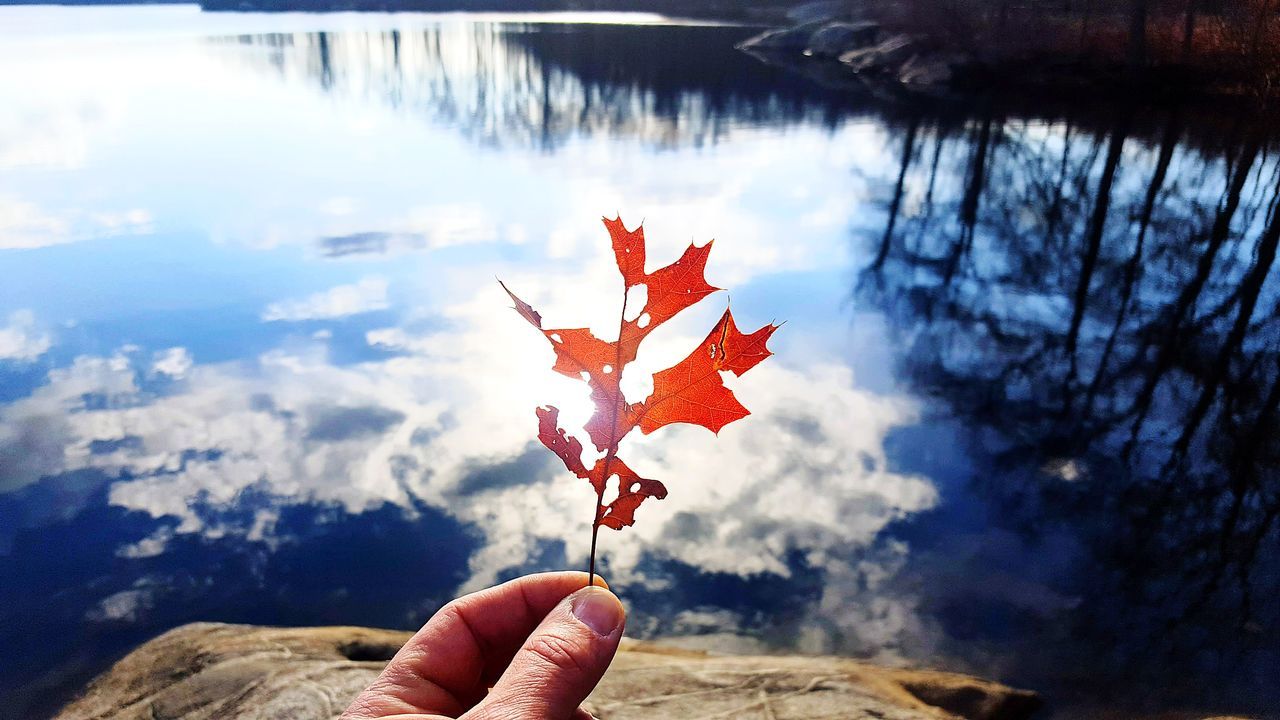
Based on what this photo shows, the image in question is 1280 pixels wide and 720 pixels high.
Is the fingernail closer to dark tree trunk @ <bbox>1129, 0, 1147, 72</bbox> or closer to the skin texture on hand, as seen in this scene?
the skin texture on hand

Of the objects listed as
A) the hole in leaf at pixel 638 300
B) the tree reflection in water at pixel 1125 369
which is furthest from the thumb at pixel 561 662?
the tree reflection in water at pixel 1125 369

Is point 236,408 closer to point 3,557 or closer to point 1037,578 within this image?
point 3,557

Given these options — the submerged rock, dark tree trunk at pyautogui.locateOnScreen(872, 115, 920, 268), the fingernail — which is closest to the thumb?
the fingernail

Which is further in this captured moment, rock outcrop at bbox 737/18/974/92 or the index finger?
rock outcrop at bbox 737/18/974/92

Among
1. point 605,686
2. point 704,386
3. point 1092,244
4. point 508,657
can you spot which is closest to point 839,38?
point 1092,244

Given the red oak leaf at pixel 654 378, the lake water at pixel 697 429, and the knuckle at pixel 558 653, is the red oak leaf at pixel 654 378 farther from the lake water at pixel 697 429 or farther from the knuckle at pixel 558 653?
the lake water at pixel 697 429

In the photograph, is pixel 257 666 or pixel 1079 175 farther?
pixel 1079 175

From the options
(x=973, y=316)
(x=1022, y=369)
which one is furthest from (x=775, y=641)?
(x=973, y=316)
